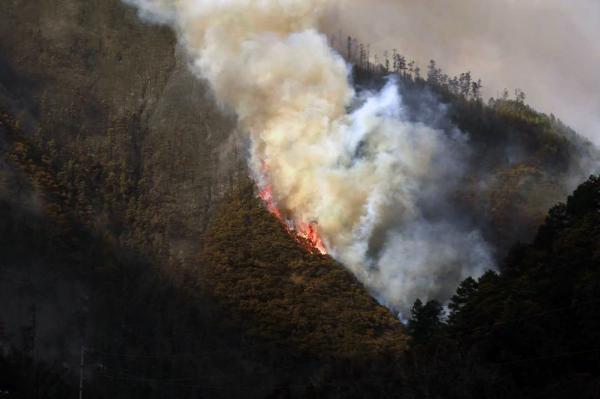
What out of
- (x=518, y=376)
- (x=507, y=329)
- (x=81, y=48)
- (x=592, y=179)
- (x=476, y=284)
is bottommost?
(x=518, y=376)

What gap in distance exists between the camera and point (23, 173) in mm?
131875

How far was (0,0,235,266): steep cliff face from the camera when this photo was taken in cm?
14825

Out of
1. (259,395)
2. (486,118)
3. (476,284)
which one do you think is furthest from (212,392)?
(486,118)

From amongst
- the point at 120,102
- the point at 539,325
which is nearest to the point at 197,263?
the point at 120,102

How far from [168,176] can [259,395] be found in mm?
62519

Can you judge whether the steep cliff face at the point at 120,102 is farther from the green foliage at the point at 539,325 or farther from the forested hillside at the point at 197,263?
the green foliage at the point at 539,325

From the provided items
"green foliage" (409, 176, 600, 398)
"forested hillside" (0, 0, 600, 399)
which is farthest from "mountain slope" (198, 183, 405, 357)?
"green foliage" (409, 176, 600, 398)

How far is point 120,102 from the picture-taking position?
540ft

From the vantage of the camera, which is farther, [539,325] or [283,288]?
[283,288]

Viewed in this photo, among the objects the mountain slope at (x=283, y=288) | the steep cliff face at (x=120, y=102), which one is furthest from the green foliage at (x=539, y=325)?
the steep cliff face at (x=120, y=102)

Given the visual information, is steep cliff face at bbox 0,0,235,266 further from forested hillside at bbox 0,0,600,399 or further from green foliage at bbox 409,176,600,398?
green foliage at bbox 409,176,600,398

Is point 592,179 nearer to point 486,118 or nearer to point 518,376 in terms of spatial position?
point 518,376

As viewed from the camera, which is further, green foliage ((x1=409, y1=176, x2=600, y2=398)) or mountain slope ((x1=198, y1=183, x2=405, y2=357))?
mountain slope ((x1=198, y1=183, x2=405, y2=357))

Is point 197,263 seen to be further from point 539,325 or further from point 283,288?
point 539,325
